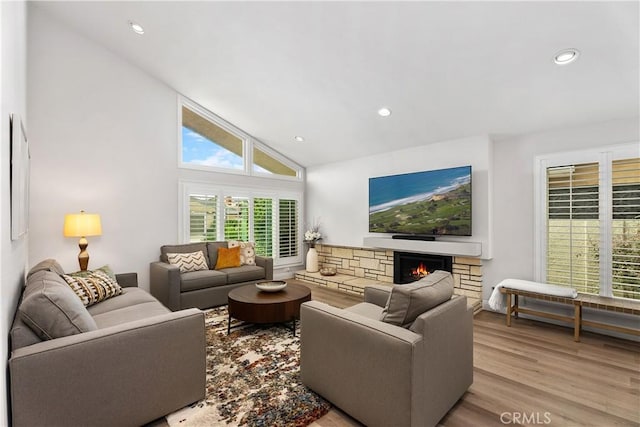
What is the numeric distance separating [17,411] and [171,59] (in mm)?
4015

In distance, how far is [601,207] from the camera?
329cm

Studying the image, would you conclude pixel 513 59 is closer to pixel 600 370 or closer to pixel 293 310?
pixel 600 370

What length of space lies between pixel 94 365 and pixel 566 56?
13.8ft

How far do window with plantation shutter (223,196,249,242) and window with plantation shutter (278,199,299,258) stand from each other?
2.60 feet

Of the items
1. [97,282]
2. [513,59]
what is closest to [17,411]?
[97,282]

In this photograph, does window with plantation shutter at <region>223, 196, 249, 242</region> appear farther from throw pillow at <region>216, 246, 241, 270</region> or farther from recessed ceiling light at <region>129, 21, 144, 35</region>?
recessed ceiling light at <region>129, 21, 144, 35</region>

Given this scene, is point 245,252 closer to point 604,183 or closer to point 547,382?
point 547,382

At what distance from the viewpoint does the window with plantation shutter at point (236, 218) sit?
17.6 ft

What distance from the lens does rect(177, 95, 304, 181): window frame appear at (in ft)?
16.1

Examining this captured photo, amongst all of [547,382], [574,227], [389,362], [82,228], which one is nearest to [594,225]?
[574,227]

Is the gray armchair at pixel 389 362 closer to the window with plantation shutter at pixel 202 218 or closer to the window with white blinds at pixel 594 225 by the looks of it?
the window with white blinds at pixel 594 225

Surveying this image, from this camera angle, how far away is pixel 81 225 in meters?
3.62

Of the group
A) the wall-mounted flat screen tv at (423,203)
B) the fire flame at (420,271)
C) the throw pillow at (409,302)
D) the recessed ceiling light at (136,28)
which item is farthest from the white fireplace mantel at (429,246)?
the recessed ceiling light at (136,28)

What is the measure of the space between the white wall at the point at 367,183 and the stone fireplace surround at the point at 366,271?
0.20 metres
